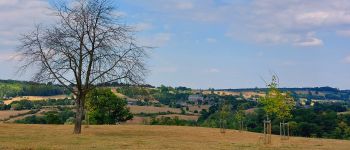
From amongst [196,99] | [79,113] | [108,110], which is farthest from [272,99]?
[196,99]

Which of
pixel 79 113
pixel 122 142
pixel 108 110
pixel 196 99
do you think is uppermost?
pixel 196 99

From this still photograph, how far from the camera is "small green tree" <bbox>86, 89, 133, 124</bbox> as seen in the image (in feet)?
299

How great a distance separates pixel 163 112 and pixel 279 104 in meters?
83.9

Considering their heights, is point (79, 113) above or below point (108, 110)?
below

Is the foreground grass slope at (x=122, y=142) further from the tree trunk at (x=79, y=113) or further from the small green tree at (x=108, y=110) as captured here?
the small green tree at (x=108, y=110)

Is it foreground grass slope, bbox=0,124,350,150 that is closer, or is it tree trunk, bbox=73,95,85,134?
foreground grass slope, bbox=0,124,350,150

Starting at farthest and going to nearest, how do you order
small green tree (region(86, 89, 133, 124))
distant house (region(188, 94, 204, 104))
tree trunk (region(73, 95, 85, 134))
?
1. distant house (region(188, 94, 204, 104))
2. small green tree (region(86, 89, 133, 124))
3. tree trunk (region(73, 95, 85, 134))

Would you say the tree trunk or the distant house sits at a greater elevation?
the distant house

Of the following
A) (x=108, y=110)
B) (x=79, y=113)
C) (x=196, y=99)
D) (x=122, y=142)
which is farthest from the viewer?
(x=196, y=99)

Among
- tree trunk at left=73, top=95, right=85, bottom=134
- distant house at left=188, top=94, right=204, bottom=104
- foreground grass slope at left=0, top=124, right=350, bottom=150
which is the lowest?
foreground grass slope at left=0, top=124, right=350, bottom=150

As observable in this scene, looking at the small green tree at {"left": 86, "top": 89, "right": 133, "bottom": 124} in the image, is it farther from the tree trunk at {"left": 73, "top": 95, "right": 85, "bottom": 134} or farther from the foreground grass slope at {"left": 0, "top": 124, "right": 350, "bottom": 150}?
the foreground grass slope at {"left": 0, "top": 124, "right": 350, "bottom": 150}

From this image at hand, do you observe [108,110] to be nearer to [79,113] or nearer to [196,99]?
[79,113]

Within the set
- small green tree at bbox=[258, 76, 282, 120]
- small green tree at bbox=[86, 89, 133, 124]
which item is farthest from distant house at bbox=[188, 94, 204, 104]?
small green tree at bbox=[258, 76, 282, 120]

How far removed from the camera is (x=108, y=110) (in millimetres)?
94875
